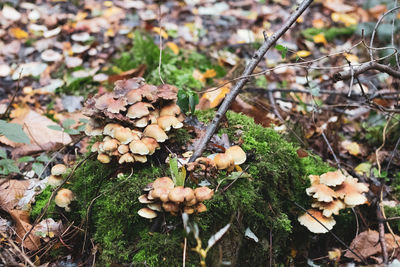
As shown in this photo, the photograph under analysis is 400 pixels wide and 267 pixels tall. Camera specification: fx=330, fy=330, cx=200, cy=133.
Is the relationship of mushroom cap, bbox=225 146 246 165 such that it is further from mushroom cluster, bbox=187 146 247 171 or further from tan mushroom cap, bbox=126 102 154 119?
tan mushroom cap, bbox=126 102 154 119

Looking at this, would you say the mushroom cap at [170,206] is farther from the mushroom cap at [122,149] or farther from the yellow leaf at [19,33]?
the yellow leaf at [19,33]

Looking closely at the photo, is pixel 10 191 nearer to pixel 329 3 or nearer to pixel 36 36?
pixel 36 36

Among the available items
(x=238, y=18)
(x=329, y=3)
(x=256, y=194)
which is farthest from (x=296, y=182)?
(x=329, y=3)

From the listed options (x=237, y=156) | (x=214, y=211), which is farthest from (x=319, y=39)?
(x=214, y=211)

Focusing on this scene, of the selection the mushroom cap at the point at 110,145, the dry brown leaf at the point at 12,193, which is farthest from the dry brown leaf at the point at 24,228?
the mushroom cap at the point at 110,145

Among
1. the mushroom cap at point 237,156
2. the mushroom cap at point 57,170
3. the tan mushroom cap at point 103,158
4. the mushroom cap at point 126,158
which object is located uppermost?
the mushroom cap at point 126,158
